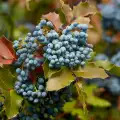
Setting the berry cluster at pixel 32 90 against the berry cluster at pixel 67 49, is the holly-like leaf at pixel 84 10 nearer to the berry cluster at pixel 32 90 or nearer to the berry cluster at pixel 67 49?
the berry cluster at pixel 67 49

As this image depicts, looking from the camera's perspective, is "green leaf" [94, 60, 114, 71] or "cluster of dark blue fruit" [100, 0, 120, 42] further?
"cluster of dark blue fruit" [100, 0, 120, 42]

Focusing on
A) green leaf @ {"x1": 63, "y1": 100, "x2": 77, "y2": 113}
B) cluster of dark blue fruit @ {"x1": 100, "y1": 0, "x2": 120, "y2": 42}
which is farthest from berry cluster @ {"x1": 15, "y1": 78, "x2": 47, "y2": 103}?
cluster of dark blue fruit @ {"x1": 100, "y1": 0, "x2": 120, "y2": 42}

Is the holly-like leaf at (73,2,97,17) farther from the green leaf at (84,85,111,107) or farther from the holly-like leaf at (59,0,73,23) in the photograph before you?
the green leaf at (84,85,111,107)

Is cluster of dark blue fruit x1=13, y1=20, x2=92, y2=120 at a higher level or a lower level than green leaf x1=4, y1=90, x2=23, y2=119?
higher

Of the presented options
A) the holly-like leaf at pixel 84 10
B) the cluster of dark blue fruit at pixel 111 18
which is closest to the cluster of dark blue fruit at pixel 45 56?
the holly-like leaf at pixel 84 10

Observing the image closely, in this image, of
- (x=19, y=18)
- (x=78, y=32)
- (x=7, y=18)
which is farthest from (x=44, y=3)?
(x=78, y=32)

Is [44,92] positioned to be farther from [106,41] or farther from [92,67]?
[106,41]
